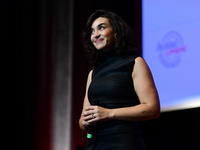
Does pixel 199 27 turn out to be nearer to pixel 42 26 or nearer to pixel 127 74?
pixel 127 74

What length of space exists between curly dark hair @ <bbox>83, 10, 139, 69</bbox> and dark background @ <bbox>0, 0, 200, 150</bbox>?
52.4 inches

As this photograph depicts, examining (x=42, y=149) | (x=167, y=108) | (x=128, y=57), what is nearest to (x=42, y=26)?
(x=42, y=149)

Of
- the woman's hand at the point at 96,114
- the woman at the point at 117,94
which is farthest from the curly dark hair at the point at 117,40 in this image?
the woman's hand at the point at 96,114

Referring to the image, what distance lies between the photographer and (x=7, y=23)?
11.5ft

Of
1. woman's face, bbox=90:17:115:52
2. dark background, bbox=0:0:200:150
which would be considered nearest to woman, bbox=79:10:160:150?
woman's face, bbox=90:17:115:52

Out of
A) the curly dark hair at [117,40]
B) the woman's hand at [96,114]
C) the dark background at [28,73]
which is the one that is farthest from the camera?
the dark background at [28,73]

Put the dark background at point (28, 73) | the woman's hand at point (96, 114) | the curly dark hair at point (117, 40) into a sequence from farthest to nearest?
the dark background at point (28, 73) < the curly dark hair at point (117, 40) < the woman's hand at point (96, 114)

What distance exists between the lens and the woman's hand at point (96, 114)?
1568 millimetres

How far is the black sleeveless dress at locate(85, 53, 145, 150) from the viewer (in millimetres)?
1593

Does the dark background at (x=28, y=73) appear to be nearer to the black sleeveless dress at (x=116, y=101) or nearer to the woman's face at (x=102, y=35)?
the woman's face at (x=102, y=35)

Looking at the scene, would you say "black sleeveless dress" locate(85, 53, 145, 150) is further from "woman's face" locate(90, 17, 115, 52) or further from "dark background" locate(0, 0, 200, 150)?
"dark background" locate(0, 0, 200, 150)

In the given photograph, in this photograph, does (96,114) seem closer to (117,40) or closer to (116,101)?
(116,101)

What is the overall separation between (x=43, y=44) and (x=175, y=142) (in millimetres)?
1625

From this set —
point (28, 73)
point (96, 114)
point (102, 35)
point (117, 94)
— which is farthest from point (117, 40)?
point (28, 73)
